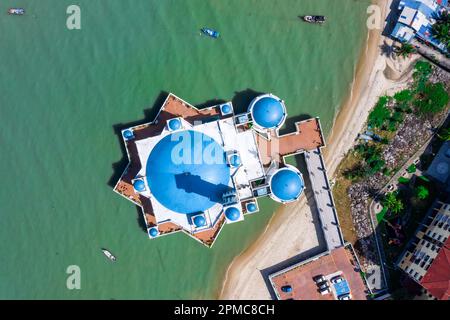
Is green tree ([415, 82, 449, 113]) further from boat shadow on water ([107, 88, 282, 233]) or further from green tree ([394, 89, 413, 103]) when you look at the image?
boat shadow on water ([107, 88, 282, 233])

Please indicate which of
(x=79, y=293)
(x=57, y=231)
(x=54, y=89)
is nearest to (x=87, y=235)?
(x=57, y=231)

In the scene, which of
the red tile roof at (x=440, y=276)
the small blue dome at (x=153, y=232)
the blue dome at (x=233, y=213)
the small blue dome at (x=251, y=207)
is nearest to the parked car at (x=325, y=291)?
the red tile roof at (x=440, y=276)

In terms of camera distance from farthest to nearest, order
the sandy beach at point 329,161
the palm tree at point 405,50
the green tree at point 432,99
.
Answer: the sandy beach at point 329,161 → the green tree at point 432,99 → the palm tree at point 405,50

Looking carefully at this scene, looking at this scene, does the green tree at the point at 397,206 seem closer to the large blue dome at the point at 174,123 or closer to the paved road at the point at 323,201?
the paved road at the point at 323,201

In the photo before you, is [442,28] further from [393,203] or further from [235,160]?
[235,160]

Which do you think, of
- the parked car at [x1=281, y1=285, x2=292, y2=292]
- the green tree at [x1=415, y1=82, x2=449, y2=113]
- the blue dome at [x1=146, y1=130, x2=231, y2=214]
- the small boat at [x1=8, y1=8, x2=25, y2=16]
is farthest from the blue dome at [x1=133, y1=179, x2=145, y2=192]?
the green tree at [x1=415, y1=82, x2=449, y2=113]

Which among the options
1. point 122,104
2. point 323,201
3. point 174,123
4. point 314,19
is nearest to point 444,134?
point 323,201
